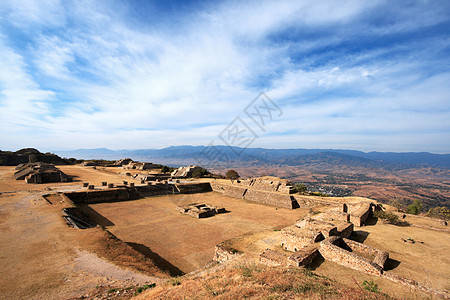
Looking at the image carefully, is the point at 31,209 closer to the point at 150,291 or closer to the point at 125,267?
the point at 125,267

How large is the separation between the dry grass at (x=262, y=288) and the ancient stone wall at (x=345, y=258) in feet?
6.88

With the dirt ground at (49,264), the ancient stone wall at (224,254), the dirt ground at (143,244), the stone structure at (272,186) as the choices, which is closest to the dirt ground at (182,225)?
the dirt ground at (143,244)

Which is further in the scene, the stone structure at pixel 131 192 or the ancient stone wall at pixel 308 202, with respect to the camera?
the ancient stone wall at pixel 308 202

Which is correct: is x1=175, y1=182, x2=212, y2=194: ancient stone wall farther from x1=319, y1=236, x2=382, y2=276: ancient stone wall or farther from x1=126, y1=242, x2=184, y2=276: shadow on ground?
x1=319, y1=236, x2=382, y2=276: ancient stone wall

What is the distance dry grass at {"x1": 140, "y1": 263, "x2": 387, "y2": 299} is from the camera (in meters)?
4.13

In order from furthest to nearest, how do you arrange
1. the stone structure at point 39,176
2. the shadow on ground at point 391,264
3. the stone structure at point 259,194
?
the stone structure at point 39,176
the stone structure at point 259,194
the shadow on ground at point 391,264

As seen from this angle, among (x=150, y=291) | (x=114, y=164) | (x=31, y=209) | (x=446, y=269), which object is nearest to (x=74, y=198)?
(x=31, y=209)

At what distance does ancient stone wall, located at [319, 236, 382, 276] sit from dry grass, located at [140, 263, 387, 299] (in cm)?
210

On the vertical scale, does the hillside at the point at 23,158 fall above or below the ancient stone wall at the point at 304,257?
above

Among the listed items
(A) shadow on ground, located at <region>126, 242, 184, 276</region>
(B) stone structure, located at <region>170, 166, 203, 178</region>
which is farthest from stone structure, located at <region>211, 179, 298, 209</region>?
(A) shadow on ground, located at <region>126, 242, 184, 276</region>

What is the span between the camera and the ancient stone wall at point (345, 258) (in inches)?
248

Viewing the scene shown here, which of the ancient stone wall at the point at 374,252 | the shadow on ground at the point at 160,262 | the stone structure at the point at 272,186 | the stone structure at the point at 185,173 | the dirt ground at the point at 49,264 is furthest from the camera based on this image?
the stone structure at the point at 185,173

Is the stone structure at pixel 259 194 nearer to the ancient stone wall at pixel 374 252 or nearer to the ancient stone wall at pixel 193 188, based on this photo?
the ancient stone wall at pixel 193 188

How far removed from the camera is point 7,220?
10.5 m
